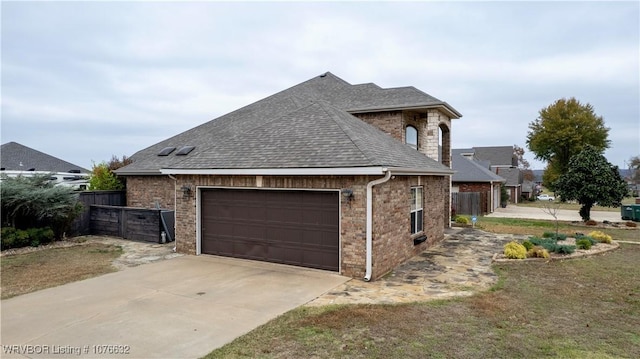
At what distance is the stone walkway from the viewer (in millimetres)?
6629

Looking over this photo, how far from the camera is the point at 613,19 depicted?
1134 cm

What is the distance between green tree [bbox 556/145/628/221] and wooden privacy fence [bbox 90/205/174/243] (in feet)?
65.3

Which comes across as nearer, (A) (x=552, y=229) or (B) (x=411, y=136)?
(B) (x=411, y=136)

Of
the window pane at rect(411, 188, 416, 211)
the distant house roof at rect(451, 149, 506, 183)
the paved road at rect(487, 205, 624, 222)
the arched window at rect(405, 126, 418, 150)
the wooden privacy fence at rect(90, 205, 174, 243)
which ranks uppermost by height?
the arched window at rect(405, 126, 418, 150)

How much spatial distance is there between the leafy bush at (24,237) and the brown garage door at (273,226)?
587 cm

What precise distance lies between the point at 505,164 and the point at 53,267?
5160 centimetres

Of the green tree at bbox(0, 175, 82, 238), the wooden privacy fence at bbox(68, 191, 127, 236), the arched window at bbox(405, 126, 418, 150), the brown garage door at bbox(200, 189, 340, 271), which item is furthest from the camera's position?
the arched window at bbox(405, 126, 418, 150)

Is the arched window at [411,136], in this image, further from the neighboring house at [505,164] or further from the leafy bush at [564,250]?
the neighboring house at [505,164]

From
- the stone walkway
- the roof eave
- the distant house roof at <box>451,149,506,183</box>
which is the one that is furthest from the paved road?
the stone walkway

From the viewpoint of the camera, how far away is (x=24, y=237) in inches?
443

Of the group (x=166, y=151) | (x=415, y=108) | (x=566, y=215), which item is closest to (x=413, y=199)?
(x=415, y=108)

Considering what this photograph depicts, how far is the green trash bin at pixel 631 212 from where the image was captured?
2044 cm

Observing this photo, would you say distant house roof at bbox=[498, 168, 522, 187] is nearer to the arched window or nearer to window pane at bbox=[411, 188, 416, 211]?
the arched window

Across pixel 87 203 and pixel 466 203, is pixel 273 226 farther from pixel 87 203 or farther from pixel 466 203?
pixel 466 203
